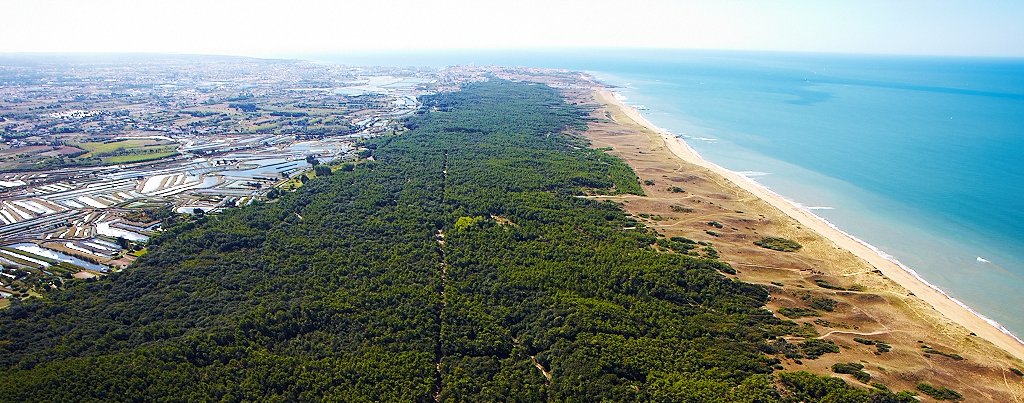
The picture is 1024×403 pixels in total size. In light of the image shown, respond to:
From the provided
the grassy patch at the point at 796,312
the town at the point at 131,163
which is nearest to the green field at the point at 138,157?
the town at the point at 131,163

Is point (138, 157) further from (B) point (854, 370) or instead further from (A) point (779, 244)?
(B) point (854, 370)

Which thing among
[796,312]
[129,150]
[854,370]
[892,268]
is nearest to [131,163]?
[129,150]

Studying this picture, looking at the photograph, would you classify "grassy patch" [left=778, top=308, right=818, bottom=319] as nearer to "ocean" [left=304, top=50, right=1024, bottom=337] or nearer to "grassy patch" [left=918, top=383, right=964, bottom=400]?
"grassy patch" [left=918, top=383, right=964, bottom=400]

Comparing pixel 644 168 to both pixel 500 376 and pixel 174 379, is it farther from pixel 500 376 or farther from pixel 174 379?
pixel 174 379

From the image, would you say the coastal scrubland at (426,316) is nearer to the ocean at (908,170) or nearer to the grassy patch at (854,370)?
the grassy patch at (854,370)

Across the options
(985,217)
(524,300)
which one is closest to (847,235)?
(985,217)

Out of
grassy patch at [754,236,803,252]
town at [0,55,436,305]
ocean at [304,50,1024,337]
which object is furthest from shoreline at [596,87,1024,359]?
town at [0,55,436,305]
